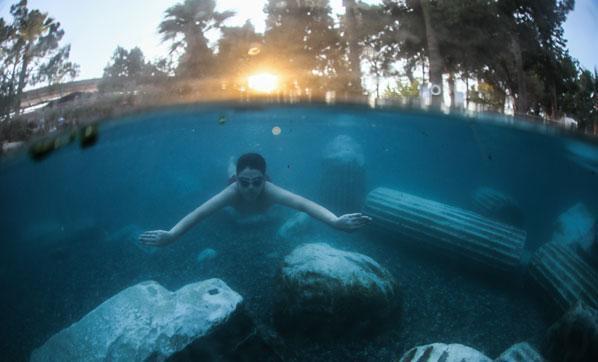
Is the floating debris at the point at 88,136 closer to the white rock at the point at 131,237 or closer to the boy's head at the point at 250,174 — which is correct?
the white rock at the point at 131,237

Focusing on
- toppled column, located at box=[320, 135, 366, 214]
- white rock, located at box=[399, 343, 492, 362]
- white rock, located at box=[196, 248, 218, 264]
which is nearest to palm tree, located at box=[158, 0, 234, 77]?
toppled column, located at box=[320, 135, 366, 214]

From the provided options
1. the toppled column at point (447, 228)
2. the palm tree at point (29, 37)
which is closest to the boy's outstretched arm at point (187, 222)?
the toppled column at point (447, 228)

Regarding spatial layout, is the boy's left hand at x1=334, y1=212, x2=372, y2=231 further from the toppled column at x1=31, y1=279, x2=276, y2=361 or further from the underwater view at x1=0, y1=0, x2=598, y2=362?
the toppled column at x1=31, y1=279, x2=276, y2=361

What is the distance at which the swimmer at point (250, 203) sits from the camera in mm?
1899

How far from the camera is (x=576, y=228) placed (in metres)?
1.93

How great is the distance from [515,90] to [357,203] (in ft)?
3.44

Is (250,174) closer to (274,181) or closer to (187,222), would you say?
(274,181)

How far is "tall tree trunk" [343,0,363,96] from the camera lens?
6.56ft

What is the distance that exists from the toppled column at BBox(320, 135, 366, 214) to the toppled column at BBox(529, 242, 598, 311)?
35.5 inches

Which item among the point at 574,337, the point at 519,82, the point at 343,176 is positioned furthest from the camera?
the point at 519,82

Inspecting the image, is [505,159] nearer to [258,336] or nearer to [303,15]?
[303,15]

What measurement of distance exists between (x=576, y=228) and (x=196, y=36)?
2.08 metres

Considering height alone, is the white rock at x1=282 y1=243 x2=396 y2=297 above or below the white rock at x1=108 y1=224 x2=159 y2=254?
below

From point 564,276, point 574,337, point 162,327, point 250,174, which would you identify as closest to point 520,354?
point 574,337
